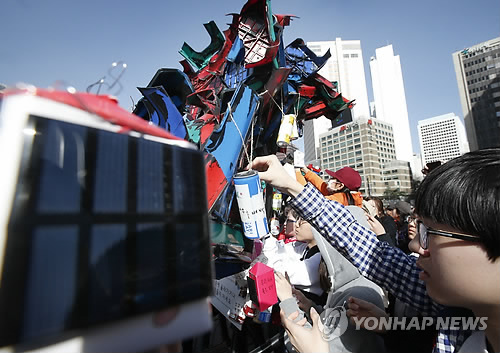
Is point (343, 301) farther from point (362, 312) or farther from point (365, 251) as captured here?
point (365, 251)

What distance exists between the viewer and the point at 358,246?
4.71 ft

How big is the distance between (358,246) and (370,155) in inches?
2890

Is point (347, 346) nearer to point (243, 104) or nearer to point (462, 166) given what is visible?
point (462, 166)

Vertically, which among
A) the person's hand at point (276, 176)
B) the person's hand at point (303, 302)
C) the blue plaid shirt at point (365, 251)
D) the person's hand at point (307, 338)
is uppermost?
the person's hand at point (276, 176)

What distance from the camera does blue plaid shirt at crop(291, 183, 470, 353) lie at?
4.27 feet

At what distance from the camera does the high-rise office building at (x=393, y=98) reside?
77875mm

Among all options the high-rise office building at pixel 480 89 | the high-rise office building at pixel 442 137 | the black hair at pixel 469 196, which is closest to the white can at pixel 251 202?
the black hair at pixel 469 196

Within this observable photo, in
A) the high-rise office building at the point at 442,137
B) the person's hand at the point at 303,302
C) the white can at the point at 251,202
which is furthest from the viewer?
the high-rise office building at the point at 442,137

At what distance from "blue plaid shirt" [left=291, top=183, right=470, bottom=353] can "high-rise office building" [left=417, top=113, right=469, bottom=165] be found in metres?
114

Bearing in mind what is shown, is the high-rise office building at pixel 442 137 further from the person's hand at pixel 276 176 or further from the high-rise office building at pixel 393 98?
the person's hand at pixel 276 176

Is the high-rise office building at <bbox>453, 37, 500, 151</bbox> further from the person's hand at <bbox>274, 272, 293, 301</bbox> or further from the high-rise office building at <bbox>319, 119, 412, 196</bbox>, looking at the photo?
the person's hand at <bbox>274, 272, 293, 301</bbox>

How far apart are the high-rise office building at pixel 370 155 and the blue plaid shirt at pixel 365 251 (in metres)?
68.4

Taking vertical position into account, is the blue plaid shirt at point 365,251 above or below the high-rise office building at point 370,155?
below

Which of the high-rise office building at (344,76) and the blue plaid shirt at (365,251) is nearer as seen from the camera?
the blue plaid shirt at (365,251)
